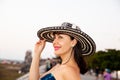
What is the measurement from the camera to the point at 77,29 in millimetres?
2629

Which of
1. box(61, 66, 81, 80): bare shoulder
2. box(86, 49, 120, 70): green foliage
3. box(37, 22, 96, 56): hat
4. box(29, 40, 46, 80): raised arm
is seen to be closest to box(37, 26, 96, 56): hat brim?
box(37, 22, 96, 56): hat

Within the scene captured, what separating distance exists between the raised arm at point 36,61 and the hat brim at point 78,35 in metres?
0.12

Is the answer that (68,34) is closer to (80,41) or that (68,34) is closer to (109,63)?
(80,41)

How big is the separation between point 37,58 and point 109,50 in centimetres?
6163

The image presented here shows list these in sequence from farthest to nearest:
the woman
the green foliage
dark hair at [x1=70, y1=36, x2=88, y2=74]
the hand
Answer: the green foliage
the hand
dark hair at [x1=70, y1=36, x2=88, y2=74]
the woman

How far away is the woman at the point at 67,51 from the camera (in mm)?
2602

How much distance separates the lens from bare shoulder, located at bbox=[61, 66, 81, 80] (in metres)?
2.48

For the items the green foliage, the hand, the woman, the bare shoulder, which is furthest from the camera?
the green foliage

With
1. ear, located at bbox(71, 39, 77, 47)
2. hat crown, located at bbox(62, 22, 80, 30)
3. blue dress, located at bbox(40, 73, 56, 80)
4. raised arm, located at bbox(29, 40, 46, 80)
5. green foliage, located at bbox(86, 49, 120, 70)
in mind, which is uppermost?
hat crown, located at bbox(62, 22, 80, 30)

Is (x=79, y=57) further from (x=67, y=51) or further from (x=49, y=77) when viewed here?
(x=49, y=77)

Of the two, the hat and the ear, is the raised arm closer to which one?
the hat

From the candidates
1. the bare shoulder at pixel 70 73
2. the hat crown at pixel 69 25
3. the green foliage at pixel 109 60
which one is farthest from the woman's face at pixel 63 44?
the green foliage at pixel 109 60

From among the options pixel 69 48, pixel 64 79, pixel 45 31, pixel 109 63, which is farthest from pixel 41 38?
pixel 109 63

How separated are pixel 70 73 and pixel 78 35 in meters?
0.40
